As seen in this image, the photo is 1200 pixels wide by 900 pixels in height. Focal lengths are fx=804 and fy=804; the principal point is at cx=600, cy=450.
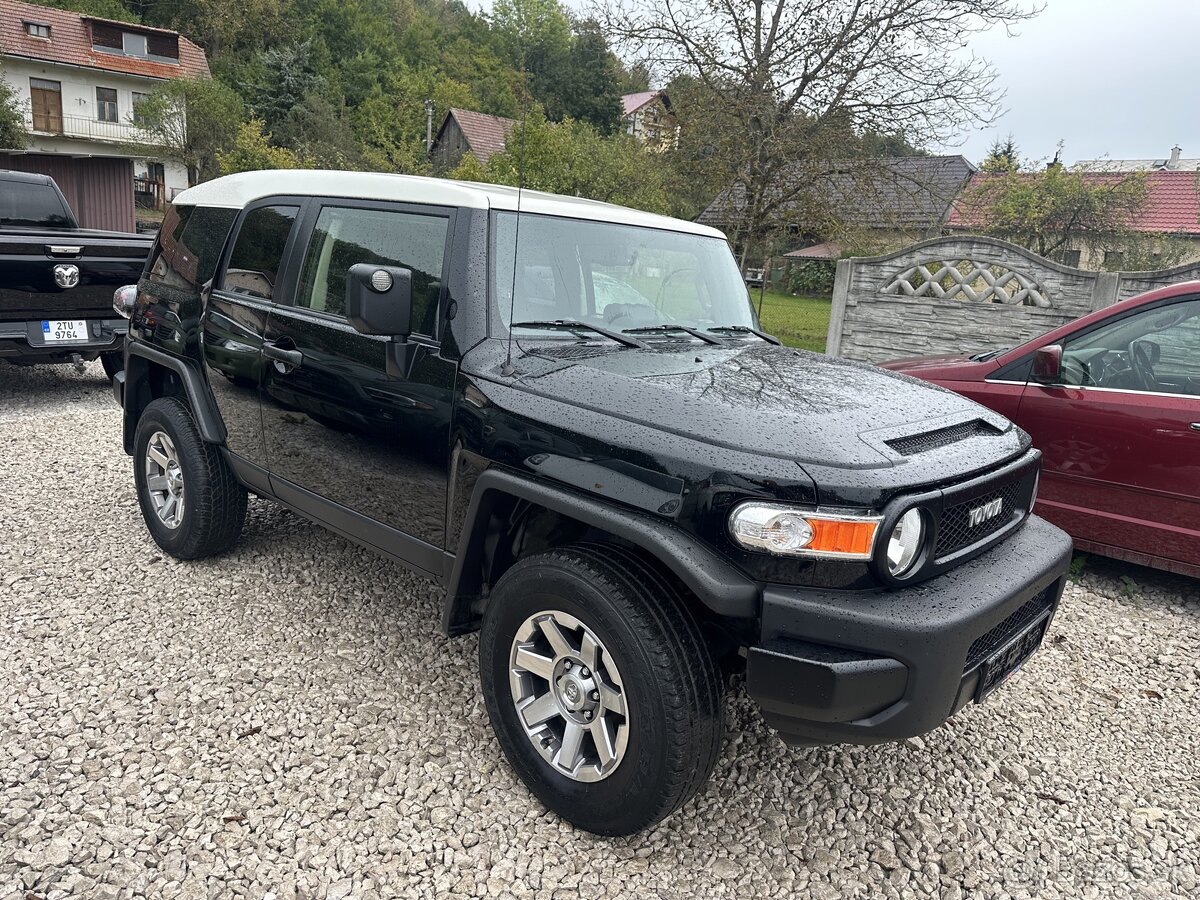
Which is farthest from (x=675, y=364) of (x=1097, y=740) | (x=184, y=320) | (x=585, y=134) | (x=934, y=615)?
(x=585, y=134)

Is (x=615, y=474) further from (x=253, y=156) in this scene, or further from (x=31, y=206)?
(x=253, y=156)

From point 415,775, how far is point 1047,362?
147 inches

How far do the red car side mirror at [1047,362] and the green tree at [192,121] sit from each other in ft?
121

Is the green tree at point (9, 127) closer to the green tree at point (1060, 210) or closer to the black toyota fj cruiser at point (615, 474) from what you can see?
the green tree at point (1060, 210)

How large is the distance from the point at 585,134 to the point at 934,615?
54.4ft

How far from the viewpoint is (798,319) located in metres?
19.0

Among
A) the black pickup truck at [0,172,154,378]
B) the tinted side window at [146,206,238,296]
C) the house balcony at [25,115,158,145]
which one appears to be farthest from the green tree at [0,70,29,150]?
the tinted side window at [146,206,238,296]

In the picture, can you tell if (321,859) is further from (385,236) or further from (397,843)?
(385,236)

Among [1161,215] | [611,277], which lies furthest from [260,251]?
[1161,215]

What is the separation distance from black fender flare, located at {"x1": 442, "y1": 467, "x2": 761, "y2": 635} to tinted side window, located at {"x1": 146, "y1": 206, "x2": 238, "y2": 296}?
219cm

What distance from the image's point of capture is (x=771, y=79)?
34.2ft

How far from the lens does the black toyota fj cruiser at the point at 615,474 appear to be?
6.72 feet

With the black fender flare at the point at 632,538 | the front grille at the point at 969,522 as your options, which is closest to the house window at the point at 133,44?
the black fender flare at the point at 632,538

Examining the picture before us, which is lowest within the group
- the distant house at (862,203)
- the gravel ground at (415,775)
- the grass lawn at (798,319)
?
the gravel ground at (415,775)
